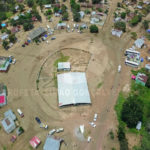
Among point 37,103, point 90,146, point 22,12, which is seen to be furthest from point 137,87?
point 22,12

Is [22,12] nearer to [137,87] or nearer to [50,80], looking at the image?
[50,80]

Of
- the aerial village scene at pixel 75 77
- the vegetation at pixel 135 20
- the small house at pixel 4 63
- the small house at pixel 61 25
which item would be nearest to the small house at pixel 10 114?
the aerial village scene at pixel 75 77

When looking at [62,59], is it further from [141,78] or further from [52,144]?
[52,144]

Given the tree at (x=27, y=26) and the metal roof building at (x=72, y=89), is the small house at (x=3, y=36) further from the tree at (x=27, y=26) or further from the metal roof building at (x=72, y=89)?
the metal roof building at (x=72, y=89)

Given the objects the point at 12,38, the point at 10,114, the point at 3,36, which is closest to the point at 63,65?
the point at 10,114

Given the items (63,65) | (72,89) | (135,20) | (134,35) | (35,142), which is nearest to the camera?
(35,142)

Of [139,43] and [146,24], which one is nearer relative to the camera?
[139,43]

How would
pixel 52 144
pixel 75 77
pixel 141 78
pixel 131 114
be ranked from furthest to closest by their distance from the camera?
pixel 75 77 → pixel 141 78 → pixel 131 114 → pixel 52 144
